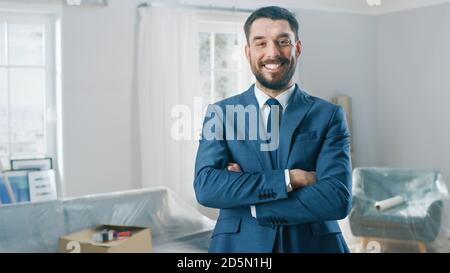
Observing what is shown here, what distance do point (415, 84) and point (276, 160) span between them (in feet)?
2.76

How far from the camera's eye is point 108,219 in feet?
4.10

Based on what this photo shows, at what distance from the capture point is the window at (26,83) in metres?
1.50

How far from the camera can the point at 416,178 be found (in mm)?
1915

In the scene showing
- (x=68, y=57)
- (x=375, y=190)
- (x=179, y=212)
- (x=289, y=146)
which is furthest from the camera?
(x=375, y=190)

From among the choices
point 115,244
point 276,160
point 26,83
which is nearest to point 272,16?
point 276,160

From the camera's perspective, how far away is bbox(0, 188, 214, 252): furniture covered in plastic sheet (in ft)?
3.70

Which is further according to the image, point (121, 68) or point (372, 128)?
point (121, 68)

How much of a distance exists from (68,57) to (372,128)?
106 cm

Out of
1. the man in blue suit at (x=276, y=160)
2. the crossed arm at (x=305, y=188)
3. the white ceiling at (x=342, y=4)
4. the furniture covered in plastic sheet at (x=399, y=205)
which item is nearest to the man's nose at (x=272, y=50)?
the man in blue suit at (x=276, y=160)

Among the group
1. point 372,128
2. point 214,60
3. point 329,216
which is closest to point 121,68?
point 214,60

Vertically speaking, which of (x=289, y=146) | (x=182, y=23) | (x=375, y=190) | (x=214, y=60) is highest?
(x=182, y=23)

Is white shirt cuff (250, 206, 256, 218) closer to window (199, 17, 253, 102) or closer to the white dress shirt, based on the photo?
the white dress shirt

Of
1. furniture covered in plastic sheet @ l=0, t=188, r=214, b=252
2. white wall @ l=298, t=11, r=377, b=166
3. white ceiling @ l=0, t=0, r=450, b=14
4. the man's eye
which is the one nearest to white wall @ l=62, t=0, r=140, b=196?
furniture covered in plastic sheet @ l=0, t=188, r=214, b=252
